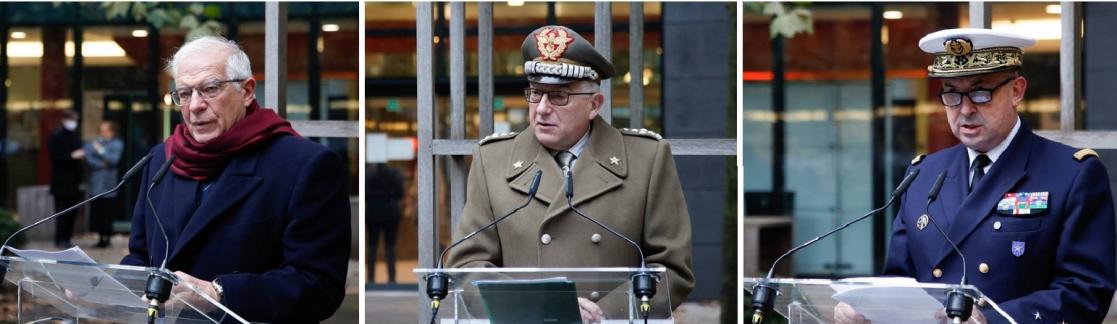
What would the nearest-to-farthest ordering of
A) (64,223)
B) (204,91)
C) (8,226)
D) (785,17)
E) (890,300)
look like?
(890,300), (204,91), (785,17), (8,226), (64,223)

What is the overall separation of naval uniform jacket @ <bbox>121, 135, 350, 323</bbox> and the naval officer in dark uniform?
5.19ft

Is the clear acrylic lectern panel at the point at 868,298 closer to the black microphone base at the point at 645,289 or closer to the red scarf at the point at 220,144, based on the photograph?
the black microphone base at the point at 645,289

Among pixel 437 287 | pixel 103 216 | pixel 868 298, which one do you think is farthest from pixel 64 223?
pixel 868 298

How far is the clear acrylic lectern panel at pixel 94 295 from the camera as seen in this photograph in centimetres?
344

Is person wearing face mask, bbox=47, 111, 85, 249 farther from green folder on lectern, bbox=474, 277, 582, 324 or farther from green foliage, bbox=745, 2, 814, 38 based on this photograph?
green folder on lectern, bbox=474, 277, 582, 324

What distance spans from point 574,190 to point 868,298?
3.45ft

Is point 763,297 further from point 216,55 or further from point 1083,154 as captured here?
point 216,55

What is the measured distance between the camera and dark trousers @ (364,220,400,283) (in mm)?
12775

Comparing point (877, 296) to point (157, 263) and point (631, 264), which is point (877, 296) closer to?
point (631, 264)

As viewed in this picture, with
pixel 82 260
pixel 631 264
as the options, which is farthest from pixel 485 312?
pixel 82 260

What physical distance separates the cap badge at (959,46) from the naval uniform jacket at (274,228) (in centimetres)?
165

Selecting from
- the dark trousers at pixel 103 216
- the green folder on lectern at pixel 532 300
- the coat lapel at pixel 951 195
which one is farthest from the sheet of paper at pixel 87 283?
the dark trousers at pixel 103 216

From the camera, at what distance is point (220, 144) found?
3949 millimetres

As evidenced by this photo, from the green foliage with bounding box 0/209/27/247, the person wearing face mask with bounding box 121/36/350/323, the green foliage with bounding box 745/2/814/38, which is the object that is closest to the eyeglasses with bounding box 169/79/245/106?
the person wearing face mask with bounding box 121/36/350/323
